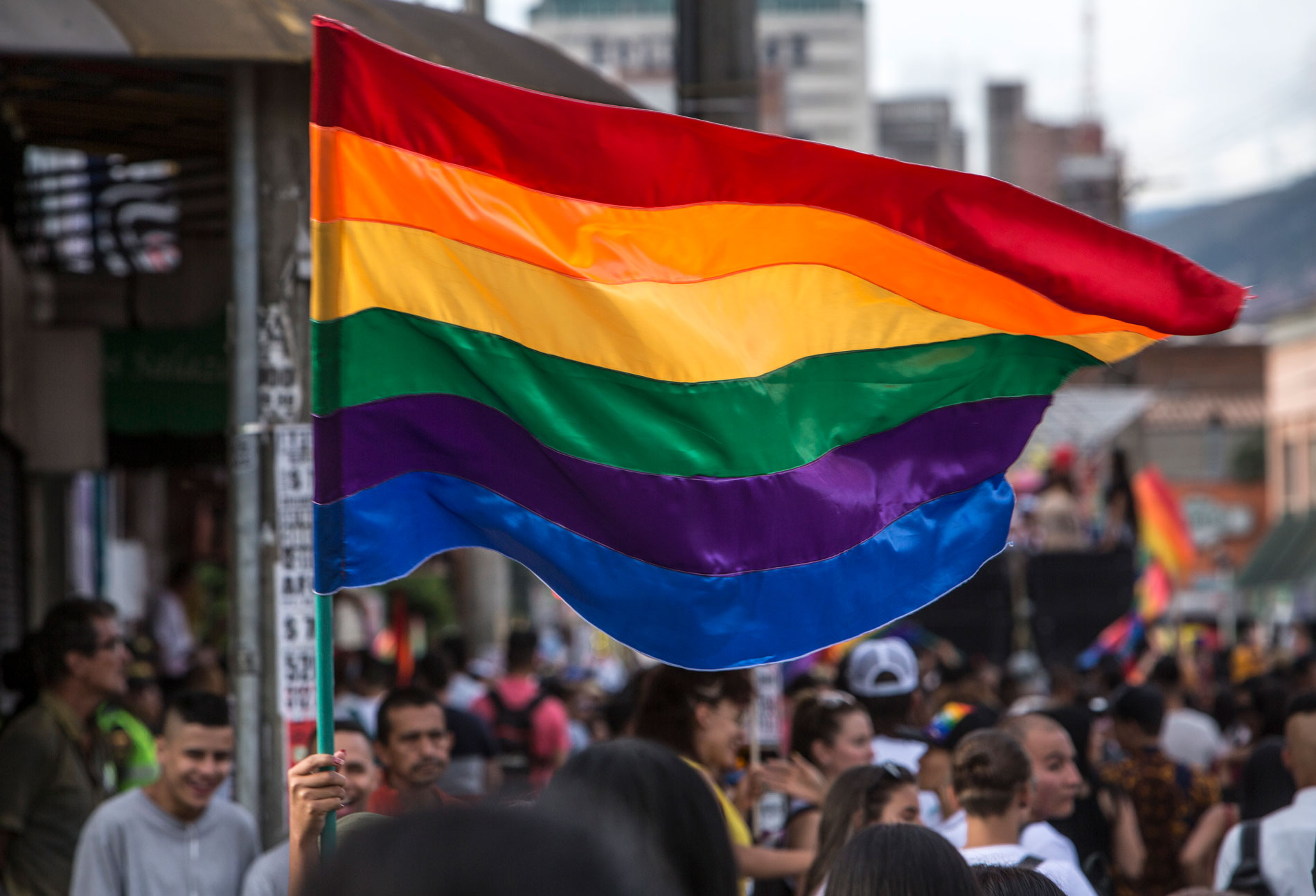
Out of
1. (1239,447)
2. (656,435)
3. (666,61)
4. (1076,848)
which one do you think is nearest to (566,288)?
(656,435)

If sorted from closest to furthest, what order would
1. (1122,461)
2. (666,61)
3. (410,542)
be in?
1. (410,542)
2. (1122,461)
3. (666,61)

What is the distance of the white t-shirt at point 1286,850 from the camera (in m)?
5.40

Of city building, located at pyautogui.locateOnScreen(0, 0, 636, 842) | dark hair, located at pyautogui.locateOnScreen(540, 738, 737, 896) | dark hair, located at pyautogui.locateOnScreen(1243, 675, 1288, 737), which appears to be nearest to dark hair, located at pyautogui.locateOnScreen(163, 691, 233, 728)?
city building, located at pyautogui.locateOnScreen(0, 0, 636, 842)

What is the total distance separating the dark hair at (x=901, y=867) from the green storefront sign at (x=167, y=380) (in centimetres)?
751

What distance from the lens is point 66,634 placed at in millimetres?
6344

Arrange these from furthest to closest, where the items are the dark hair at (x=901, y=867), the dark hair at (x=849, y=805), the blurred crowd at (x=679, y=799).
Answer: the dark hair at (x=849, y=805) → the dark hair at (x=901, y=867) → the blurred crowd at (x=679, y=799)

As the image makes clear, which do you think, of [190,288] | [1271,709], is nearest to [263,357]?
[190,288]

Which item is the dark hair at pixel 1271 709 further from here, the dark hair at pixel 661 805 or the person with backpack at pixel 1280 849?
the dark hair at pixel 661 805

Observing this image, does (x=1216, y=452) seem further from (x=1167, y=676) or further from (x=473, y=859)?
(x=473, y=859)

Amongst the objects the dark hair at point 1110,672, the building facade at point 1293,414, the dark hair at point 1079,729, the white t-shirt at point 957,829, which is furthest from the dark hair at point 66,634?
the building facade at point 1293,414

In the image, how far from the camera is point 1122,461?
56.9ft

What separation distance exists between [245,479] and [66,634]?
4.05ft

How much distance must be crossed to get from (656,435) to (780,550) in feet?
1.65

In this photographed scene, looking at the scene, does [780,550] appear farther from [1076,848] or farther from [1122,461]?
[1122,461]
